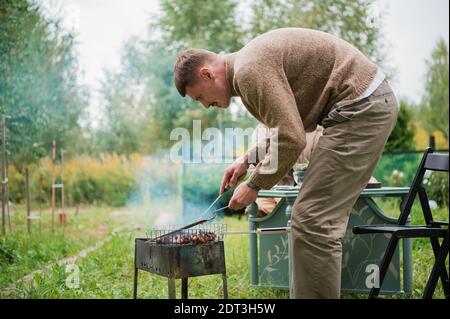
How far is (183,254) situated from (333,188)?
65 cm

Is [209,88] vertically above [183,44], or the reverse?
[183,44]

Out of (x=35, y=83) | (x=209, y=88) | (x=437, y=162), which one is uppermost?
(x=35, y=83)

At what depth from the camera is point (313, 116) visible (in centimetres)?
229

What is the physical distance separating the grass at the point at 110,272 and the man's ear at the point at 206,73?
164 centimetres

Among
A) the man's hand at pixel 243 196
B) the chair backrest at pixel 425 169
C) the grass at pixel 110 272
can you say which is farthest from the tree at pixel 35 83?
the chair backrest at pixel 425 169

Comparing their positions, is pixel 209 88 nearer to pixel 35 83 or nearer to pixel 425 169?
pixel 425 169

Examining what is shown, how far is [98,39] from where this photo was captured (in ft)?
21.9

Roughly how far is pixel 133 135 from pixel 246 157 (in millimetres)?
5298

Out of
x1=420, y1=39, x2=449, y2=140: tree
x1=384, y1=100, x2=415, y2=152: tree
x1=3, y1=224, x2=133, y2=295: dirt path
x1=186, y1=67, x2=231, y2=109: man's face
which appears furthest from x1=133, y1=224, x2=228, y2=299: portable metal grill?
x1=420, y1=39, x2=449, y2=140: tree

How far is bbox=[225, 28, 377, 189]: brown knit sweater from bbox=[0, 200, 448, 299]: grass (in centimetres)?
154

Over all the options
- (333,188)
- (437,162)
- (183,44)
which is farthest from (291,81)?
(183,44)

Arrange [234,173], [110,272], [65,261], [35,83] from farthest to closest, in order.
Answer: [35,83] < [65,261] < [110,272] < [234,173]
